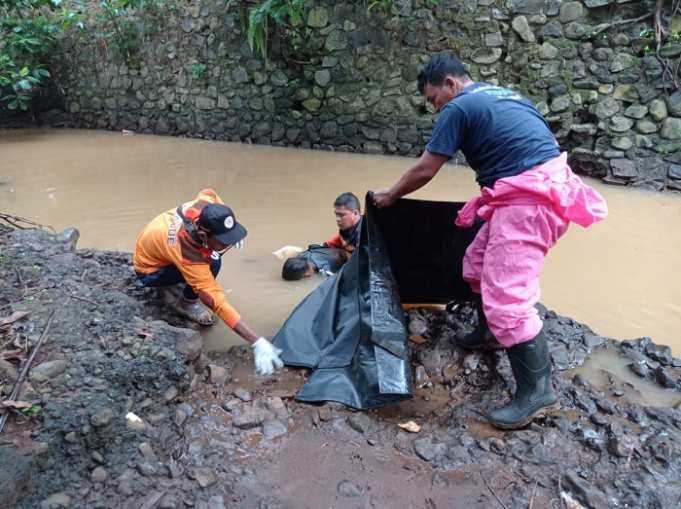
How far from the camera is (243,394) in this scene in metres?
2.45

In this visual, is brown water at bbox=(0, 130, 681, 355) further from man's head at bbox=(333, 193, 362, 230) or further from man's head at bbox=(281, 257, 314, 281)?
man's head at bbox=(333, 193, 362, 230)

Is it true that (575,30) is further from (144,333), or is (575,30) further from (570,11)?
(144,333)

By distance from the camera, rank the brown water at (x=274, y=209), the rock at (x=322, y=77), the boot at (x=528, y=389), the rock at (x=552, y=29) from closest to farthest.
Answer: the boot at (x=528, y=389) < the brown water at (x=274, y=209) < the rock at (x=552, y=29) < the rock at (x=322, y=77)

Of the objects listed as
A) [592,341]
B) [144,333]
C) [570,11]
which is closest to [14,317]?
[144,333]

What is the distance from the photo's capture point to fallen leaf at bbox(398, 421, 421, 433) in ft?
7.34

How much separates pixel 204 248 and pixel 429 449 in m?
1.49

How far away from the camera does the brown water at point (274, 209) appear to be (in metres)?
3.73

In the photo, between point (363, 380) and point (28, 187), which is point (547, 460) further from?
point (28, 187)

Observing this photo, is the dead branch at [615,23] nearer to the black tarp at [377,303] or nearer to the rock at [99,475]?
the black tarp at [377,303]

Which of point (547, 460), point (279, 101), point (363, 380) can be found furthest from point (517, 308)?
point (279, 101)

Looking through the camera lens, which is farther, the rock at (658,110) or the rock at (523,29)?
the rock at (523,29)

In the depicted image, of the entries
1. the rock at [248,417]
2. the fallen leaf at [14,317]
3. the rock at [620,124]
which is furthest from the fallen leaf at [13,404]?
the rock at [620,124]

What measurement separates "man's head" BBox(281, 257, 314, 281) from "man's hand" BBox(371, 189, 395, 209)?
60.8 inches

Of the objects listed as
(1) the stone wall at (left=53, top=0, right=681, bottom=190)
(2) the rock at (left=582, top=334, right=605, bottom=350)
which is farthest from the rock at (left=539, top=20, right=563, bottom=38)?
(2) the rock at (left=582, top=334, right=605, bottom=350)
